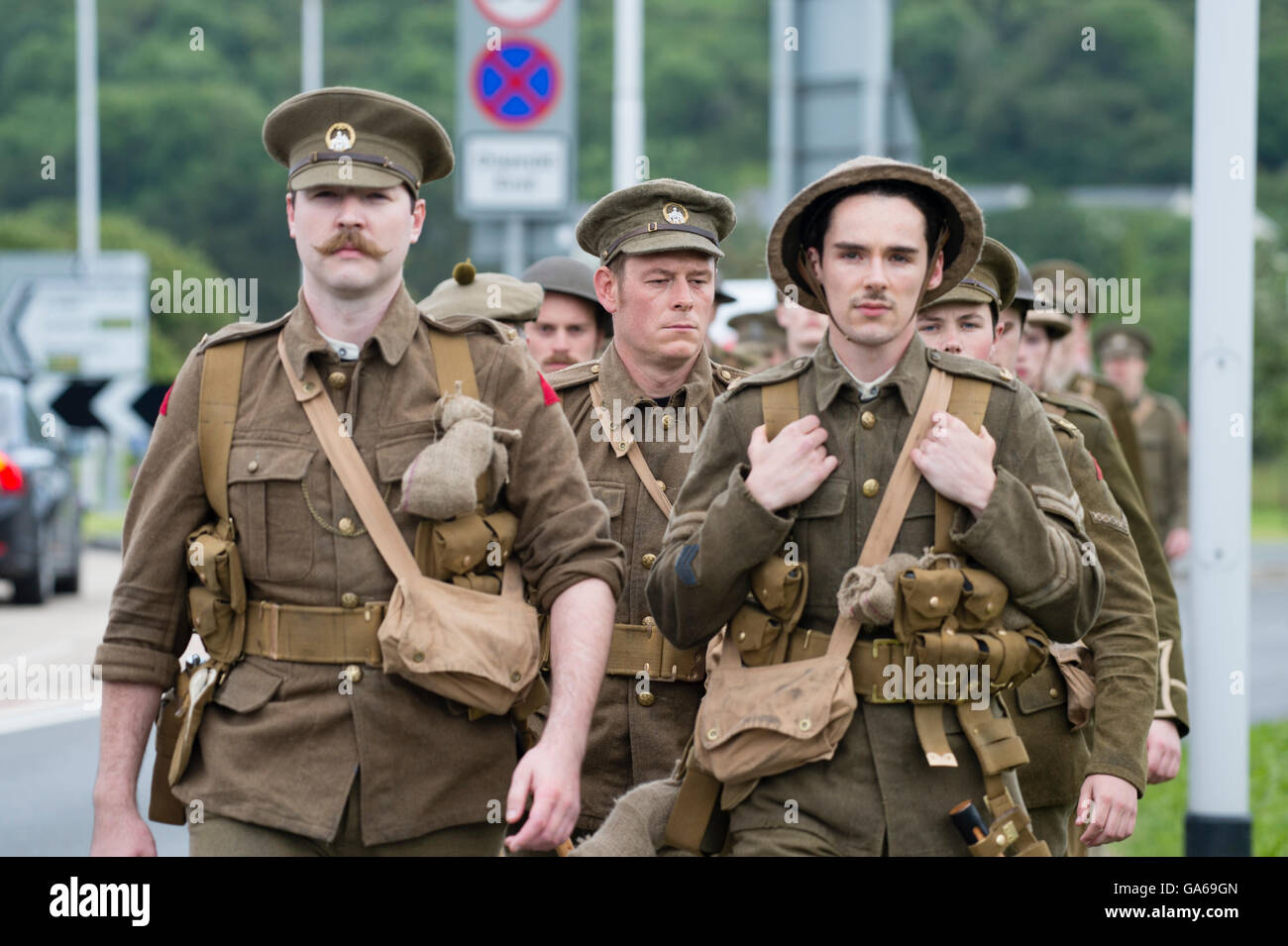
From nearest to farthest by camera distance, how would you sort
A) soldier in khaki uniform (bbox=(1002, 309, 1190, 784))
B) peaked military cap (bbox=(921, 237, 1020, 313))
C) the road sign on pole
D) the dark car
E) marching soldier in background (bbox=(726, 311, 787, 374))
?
peaked military cap (bbox=(921, 237, 1020, 313)) → soldier in khaki uniform (bbox=(1002, 309, 1190, 784)) → marching soldier in background (bbox=(726, 311, 787, 374)) → the road sign on pole → the dark car

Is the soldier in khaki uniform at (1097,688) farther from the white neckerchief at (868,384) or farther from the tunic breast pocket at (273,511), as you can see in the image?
the tunic breast pocket at (273,511)

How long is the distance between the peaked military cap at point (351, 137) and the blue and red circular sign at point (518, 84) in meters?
10.0

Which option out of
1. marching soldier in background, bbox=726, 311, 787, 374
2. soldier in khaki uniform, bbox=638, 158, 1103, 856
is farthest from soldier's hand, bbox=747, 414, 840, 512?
marching soldier in background, bbox=726, 311, 787, 374

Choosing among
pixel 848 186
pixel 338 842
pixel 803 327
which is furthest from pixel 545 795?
pixel 803 327

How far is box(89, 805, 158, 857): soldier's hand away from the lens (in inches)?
155

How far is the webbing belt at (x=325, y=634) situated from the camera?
397 centimetres

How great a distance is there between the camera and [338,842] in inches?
157

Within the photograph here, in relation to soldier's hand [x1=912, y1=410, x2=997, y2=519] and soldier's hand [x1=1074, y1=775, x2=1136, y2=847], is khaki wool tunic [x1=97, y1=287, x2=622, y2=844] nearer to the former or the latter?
soldier's hand [x1=912, y1=410, x2=997, y2=519]

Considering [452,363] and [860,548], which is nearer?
[860,548]

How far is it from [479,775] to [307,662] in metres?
0.42

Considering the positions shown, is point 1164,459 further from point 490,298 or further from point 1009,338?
point 490,298

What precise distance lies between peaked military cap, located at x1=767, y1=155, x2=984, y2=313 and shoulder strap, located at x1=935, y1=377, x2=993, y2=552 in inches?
11.4

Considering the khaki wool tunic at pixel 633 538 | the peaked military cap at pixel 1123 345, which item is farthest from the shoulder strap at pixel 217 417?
the peaked military cap at pixel 1123 345

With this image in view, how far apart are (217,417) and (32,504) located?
1405cm
